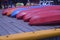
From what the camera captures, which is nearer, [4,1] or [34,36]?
[34,36]

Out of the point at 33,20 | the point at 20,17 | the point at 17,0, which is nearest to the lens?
the point at 33,20

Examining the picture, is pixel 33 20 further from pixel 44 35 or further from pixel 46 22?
pixel 44 35

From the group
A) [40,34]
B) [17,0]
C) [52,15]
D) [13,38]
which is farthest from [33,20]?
[17,0]

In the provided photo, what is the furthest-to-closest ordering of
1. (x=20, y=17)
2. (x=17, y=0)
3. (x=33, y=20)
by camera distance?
(x=17, y=0) → (x=20, y=17) → (x=33, y=20)

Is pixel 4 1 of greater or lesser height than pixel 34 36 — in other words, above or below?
below

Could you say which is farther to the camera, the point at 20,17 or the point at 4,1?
the point at 4,1

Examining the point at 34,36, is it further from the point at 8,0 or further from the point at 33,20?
the point at 8,0

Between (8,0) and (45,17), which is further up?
(45,17)

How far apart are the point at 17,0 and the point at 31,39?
6.24 m

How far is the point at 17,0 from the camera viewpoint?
293 inches

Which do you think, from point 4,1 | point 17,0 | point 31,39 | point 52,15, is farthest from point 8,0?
point 31,39

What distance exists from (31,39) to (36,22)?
1.35 feet

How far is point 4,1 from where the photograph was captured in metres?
6.96

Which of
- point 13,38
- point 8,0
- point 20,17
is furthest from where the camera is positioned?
point 8,0
